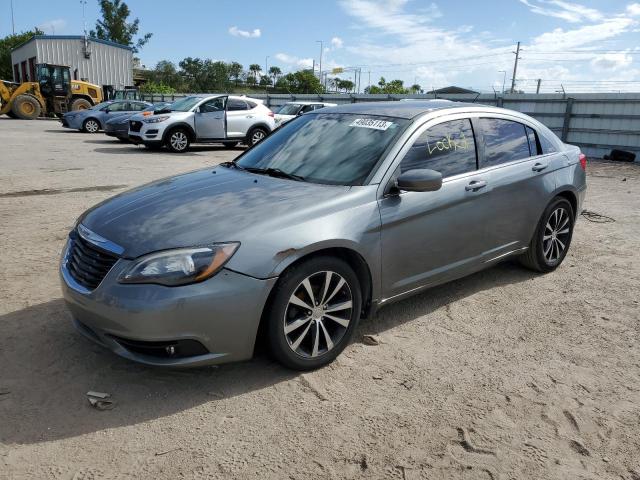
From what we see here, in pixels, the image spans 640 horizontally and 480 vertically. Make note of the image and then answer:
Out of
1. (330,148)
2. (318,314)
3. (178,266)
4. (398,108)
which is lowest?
(318,314)

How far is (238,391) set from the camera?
291 cm

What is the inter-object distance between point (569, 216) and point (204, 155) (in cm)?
1179

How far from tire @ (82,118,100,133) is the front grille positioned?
854 inches

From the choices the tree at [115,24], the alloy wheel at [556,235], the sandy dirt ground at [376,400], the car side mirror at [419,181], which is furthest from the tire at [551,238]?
the tree at [115,24]

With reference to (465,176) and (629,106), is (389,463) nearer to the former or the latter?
(465,176)

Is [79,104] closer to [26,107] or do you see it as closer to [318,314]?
[26,107]

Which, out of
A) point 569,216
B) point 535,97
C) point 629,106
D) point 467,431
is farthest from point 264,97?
point 467,431

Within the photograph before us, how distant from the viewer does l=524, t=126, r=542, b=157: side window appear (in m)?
4.65

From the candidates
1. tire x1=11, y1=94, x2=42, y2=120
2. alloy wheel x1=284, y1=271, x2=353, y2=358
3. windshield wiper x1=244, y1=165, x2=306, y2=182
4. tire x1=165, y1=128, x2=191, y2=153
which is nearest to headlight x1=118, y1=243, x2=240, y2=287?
alloy wheel x1=284, y1=271, x2=353, y2=358

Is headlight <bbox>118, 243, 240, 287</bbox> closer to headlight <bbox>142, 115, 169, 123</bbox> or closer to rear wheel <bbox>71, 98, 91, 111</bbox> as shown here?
headlight <bbox>142, 115, 169, 123</bbox>

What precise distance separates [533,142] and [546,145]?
21cm

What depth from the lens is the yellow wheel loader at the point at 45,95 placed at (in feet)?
95.9

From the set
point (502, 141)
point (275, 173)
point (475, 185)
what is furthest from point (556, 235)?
point (275, 173)

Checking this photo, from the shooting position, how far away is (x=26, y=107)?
29.4 meters
